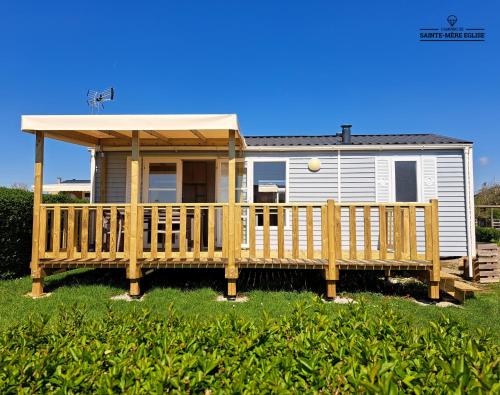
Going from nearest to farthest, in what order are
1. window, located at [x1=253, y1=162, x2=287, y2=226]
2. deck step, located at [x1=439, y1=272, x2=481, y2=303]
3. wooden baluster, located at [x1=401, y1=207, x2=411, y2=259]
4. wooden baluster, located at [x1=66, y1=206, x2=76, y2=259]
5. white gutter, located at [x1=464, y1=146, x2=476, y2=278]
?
deck step, located at [x1=439, y1=272, x2=481, y2=303] < wooden baluster, located at [x1=401, y1=207, x2=411, y2=259] < wooden baluster, located at [x1=66, y1=206, x2=76, y2=259] < white gutter, located at [x1=464, y1=146, x2=476, y2=278] < window, located at [x1=253, y1=162, x2=287, y2=226]

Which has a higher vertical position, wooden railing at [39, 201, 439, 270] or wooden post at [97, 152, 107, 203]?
wooden post at [97, 152, 107, 203]

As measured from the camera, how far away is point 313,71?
1520cm

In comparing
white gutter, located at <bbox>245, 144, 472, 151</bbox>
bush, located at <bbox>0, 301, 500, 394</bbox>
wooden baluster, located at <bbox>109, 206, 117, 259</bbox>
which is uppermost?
white gutter, located at <bbox>245, 144, 472, 151</bbox>

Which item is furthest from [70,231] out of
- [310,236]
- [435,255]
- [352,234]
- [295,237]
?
[435,255]

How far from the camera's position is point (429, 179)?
7570 millimetres

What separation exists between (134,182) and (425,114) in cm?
1353

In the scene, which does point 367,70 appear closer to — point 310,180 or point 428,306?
point 310,180

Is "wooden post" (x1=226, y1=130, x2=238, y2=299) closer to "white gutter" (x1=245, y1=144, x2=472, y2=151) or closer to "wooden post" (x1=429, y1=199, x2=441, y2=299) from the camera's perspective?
"white gutter" (x1=245, y1=144, x2=472, y2=151)

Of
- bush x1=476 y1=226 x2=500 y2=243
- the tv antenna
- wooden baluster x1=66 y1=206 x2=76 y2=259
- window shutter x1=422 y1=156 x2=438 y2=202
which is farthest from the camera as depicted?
bush x1=476 y1=226 x2=500 y2=243

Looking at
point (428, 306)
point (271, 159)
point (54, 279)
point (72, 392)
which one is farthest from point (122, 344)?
point (271, 159)

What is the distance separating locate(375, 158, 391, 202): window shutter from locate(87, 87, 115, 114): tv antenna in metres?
8.00

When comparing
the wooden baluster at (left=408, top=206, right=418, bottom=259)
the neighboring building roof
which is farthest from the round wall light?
the wooden baluster at (left=408, top=206, right=418, bottom=259)

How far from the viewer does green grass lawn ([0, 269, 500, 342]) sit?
4.54 meters

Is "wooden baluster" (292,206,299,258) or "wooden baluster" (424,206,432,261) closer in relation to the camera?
"wooden baluster" (424,206,432,261)
